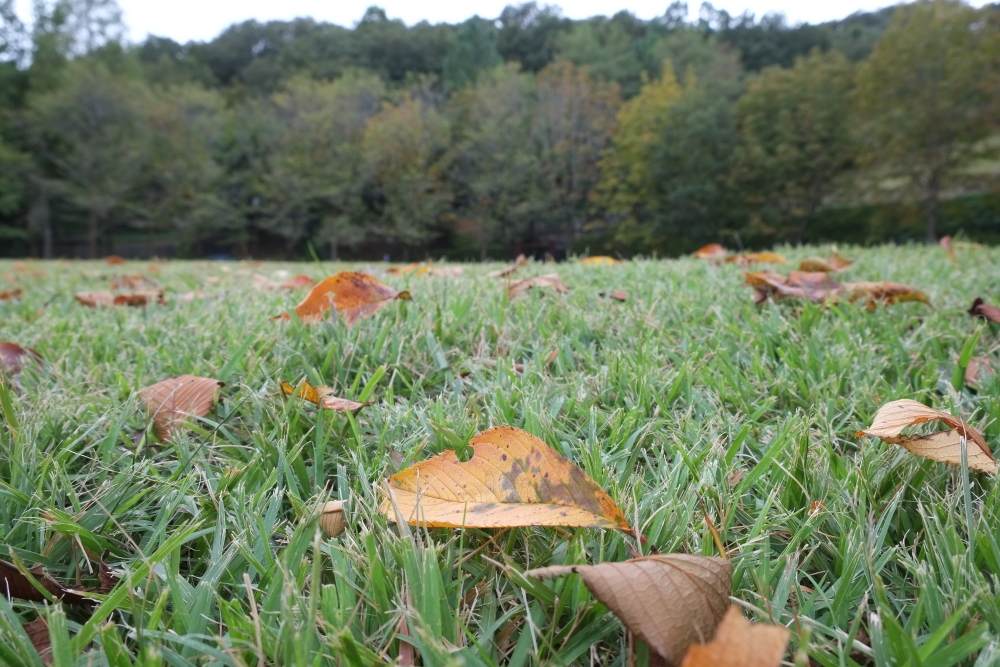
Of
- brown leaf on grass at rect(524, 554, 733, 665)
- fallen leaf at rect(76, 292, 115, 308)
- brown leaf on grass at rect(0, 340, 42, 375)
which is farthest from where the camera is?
fallen leaf at rect(76, 292, 115, 308)

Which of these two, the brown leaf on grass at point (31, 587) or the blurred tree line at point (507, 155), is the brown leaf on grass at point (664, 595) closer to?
the brown leaf on grass at point (31, 587)

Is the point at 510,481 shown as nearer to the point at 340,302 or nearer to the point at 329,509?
the point at 329,509

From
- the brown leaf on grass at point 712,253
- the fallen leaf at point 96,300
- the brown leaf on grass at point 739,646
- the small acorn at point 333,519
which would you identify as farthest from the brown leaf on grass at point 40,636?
the brown leaf on grass at point 712,253

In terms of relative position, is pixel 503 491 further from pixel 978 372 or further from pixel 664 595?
pixel 978 372

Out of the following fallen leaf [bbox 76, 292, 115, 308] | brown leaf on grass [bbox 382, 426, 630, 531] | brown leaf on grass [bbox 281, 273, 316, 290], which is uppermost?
brown leaf on grass [bbox 382, 426, 630, 531]

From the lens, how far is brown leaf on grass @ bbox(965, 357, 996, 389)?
1.04 meters

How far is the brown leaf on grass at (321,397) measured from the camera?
0.89 metres

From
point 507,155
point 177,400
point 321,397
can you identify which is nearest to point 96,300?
point 177,400

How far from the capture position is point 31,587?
549 millimetres

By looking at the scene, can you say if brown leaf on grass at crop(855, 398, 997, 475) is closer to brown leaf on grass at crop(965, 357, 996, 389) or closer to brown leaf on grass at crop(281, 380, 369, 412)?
brown leaf on grass at crop(965, 357, 996, 389)

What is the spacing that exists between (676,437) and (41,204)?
33816mm

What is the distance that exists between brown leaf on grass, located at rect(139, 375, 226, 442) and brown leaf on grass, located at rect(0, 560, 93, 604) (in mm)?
313

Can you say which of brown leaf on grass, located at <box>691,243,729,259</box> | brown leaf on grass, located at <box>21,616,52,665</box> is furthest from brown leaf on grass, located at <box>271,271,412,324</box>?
brown leaf on grass, located at <box>691,243,729,259</box>

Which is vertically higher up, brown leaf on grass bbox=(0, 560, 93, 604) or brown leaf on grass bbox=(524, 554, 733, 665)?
brown leaf on grass bbox=(524, 554, 733, 665)
